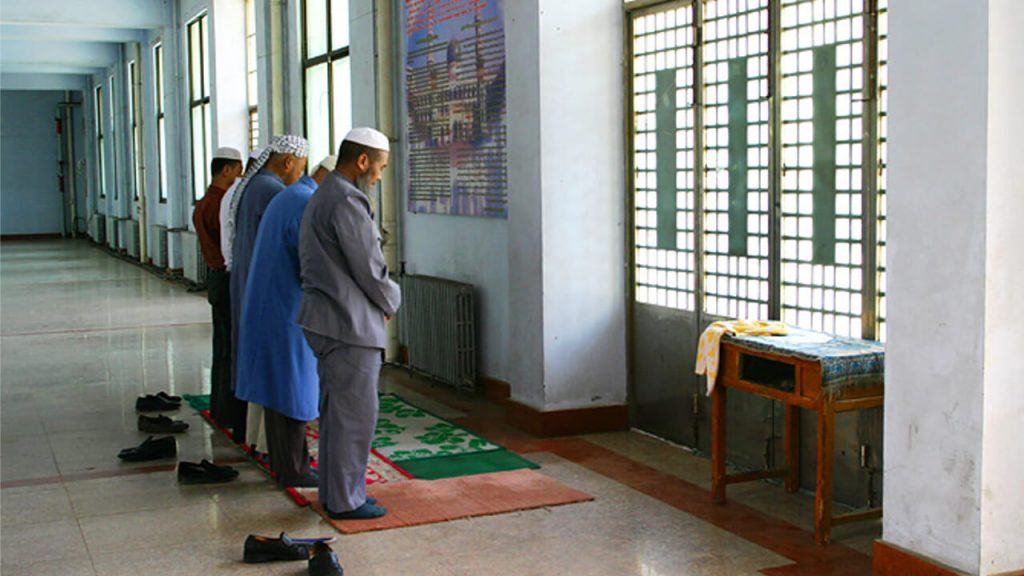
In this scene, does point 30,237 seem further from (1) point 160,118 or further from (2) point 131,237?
(1) point 160,118

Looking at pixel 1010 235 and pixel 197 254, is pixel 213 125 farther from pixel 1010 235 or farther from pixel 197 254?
pixel 1010 235

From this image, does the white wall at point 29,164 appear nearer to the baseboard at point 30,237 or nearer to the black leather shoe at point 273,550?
the baseboard at point 30,237

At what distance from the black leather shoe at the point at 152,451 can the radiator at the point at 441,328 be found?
2152 millimetres

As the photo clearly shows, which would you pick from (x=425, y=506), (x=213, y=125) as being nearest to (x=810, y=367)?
(x=425, y=506)

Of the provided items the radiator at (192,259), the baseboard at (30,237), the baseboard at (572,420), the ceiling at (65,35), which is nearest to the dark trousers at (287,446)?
the baseboard at (572,420)

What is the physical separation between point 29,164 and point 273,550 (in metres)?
28.9

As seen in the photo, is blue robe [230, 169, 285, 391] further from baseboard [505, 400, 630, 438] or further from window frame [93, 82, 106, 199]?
window frame [93, 82, 106, 199]

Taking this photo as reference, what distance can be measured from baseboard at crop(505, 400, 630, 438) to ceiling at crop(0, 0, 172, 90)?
12216 millimetres

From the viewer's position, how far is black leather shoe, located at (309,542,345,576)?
14.5 ft

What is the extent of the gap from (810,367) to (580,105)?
102 inches

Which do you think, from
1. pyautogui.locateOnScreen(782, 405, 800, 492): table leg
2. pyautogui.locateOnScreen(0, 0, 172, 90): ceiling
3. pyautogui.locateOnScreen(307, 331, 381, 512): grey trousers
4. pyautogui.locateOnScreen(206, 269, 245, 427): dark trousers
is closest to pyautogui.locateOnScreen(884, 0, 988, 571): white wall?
pyautogui.locateOnScreen(782, 405, 800, 492): table leg

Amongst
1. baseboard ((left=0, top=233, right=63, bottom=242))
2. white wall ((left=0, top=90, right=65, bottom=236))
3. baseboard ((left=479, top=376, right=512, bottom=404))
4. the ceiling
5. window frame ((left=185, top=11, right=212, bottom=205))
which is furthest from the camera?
white wall ((left=0, top=90, right=65, bottom=236))

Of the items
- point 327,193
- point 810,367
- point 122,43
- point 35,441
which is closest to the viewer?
point 810,367

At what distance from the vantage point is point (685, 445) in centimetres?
659
